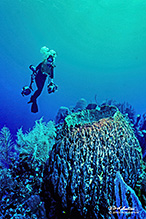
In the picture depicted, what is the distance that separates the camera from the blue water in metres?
39.6

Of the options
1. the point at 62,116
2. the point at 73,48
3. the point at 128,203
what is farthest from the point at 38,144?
the point at 73,48

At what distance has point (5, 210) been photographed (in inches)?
80.4

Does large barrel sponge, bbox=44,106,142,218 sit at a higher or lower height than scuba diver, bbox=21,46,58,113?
lower

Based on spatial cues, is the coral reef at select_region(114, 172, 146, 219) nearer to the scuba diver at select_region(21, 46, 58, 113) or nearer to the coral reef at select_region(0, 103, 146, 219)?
the coral reef at select_region(0, 103, 146, 219)

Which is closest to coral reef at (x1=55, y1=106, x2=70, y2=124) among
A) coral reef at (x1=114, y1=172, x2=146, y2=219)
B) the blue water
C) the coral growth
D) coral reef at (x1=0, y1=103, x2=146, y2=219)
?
the coral growth

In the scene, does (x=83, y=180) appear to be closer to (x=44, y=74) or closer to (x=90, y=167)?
(x=90, y=167)

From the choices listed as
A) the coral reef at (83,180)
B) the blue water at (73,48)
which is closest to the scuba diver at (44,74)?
the coral reef at (83,180)

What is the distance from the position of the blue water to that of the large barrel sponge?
60.9ft

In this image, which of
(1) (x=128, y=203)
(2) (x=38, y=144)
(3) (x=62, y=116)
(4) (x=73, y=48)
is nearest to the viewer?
(1) (x=128, y=203)

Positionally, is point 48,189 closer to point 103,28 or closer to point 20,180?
point 20,180

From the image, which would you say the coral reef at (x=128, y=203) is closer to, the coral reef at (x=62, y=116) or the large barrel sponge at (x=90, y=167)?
the large barrel sponge at (x=90, y=167)

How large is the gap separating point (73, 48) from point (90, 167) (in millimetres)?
94116

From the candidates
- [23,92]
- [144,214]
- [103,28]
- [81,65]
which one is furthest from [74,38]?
[144,214]

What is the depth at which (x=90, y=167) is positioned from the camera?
72.9 inches
